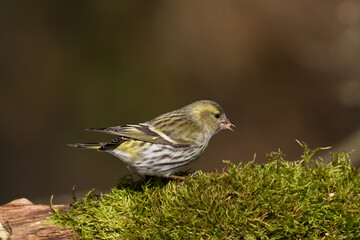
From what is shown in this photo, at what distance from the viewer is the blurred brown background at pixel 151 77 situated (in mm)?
7250

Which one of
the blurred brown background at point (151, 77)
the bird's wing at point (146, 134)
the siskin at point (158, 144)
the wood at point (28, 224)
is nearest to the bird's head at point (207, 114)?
the siskin at point (158, 144)

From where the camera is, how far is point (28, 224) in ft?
10.8

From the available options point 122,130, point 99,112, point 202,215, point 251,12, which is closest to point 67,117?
point 99,112

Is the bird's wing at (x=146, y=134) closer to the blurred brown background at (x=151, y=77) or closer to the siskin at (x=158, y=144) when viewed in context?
the siskin at (x=158, y=144)

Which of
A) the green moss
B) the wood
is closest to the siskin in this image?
the green moss

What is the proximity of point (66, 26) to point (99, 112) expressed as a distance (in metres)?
1.48

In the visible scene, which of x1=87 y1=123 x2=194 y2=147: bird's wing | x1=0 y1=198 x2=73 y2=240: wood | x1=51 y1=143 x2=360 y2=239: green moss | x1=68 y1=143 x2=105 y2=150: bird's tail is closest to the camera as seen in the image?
x1=51 y1=143 x2=360 y2=239: green moss

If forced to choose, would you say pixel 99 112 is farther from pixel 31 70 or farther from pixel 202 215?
pixel 202 215

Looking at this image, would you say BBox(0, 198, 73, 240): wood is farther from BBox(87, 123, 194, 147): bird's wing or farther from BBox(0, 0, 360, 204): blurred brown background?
BBox(0, 0, 360, 204): blurred brown background

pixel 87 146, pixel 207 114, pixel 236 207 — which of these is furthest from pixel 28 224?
pixel 207 114

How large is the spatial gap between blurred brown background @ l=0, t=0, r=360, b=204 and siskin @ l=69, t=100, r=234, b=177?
3.36 meters

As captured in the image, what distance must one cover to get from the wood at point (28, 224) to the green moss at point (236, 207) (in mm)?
86

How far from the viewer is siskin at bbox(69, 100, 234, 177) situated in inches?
146

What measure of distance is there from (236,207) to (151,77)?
4.72 meters
